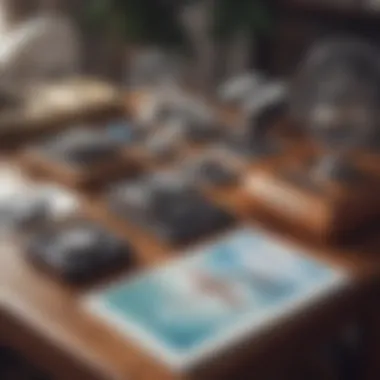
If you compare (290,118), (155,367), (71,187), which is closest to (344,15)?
(290,118)

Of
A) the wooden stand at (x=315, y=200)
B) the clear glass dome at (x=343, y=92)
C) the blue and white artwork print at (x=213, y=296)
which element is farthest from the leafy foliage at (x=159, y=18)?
the blue and white artwork print at (x=213, y=296)

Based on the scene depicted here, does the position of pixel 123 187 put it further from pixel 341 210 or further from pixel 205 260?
pixel 341 210

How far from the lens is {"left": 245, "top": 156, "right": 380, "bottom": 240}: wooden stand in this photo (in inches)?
52.9

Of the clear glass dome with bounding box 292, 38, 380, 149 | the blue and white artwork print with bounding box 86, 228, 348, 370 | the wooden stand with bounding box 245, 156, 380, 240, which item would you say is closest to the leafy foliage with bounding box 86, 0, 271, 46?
the clear glass dome with bounding box 292, 38, 380, 149

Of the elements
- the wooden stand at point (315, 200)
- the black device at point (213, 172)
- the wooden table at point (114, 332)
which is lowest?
the wooden table at point (114, 332)

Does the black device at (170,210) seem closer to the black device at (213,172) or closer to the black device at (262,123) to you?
the black device at (213,172)

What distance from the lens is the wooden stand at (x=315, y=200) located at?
4.41 ft

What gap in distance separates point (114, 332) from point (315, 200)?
0.42 metres

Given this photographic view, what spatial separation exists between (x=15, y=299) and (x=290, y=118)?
2.51ft

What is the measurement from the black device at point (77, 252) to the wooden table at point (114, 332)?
0.02 metres

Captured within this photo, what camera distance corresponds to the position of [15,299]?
1.14 m

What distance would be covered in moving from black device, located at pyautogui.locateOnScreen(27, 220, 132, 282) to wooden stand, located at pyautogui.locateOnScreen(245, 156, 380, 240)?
267 millimetres

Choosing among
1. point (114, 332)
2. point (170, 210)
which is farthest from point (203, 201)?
point (114, 332)

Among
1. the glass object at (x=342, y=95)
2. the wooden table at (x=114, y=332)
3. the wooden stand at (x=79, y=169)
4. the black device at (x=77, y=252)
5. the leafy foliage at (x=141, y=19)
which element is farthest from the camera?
the leafy foliage at (x=141, y=19)
